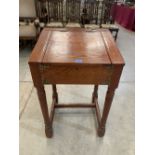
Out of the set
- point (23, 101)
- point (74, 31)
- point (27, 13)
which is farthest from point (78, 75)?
point (27, 13)

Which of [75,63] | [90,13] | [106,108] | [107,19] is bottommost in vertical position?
[106,108]

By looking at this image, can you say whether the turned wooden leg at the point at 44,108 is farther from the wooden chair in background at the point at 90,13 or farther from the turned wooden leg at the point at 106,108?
the wooden chair in background at the point at 90,13

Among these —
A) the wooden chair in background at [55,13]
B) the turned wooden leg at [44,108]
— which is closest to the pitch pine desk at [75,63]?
the turned wooden leg at [44,108]

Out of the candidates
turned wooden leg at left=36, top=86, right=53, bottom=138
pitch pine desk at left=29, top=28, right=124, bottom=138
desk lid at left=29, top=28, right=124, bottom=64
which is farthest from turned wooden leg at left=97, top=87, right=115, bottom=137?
turned wooden leg at left=36, top=86, right=53, bottom=138

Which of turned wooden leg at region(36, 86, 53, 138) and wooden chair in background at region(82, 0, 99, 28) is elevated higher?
wooden chair in background at region(82, 0, 99, 28)

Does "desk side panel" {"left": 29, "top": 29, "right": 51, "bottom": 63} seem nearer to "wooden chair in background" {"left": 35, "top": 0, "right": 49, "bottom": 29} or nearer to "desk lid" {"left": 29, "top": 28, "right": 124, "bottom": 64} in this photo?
"desk lid" {"left": 29, "top": 28, "right": 124, "bottom": 64}

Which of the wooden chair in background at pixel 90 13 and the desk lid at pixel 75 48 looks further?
the wooden chair in background at pixel 90 13

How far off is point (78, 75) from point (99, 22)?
2491mm

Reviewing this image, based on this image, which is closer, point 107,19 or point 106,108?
point 106,108

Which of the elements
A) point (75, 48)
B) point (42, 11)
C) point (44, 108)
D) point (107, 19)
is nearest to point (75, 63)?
point (75, 48)

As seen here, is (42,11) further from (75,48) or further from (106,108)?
(106,108)

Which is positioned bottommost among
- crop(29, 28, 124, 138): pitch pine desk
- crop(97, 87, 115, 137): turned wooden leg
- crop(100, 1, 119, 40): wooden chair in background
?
crop(97, 87, 115, 137): turned wooden leg

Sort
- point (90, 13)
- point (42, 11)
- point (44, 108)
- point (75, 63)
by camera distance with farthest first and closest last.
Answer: point (90, 13), point (42, 11), point (44, 108), point (75, 63)

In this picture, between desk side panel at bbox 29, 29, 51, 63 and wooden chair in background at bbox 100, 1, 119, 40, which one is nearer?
desk side panel at bbox 29, 29, 51, 63
